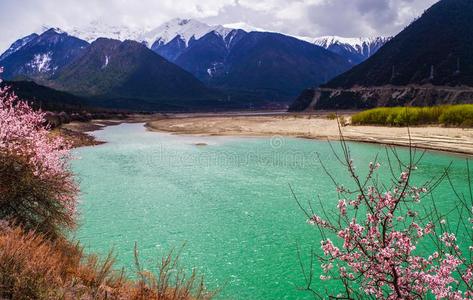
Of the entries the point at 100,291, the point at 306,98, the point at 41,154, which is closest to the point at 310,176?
the point at 41,154

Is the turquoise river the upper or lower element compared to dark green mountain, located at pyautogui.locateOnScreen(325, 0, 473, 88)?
lower

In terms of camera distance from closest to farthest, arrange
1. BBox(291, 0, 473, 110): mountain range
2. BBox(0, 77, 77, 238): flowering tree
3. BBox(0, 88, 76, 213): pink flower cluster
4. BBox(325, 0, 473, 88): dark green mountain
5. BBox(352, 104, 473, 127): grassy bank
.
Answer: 1. BBox(0, 77, 77, 238): flowering tree
2. BBox(0, 88, 76, 213): pink flower cluster
3. BBox(352, 104, 473, 127): grassy bank
4. BBox(291, 0, 473, 110): mountain range
5. BBox(325, 0, 473, 88): dark green mountain

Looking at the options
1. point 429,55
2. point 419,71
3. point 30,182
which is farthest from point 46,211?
point 429,55

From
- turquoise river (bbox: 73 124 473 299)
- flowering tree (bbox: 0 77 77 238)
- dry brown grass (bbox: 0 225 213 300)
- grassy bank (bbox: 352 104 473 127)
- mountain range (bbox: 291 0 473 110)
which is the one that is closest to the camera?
dry brown grass (bbox: 0 225 213 300)

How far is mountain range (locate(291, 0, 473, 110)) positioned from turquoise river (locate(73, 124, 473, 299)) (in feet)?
266

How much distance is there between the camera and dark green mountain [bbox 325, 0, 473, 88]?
12331 cm

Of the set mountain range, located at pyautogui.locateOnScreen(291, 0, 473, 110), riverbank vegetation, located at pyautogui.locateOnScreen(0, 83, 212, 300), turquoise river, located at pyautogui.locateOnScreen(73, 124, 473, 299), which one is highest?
mountain range, located at pyautogui.locateOnScreen(291, 0, 473, 110)

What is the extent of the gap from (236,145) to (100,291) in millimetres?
50393

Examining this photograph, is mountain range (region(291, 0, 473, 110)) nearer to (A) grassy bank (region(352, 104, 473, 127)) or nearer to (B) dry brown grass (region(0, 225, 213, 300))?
(A) grassy bank (region(352, 104, 473, 127))

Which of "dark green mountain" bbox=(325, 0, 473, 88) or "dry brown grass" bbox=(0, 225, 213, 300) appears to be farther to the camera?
"dark green mountain" bbox=(325, 0, 473, 88)

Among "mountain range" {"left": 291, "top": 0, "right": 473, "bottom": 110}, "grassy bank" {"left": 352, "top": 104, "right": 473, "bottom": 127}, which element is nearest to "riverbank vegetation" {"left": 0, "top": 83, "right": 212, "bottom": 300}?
"grassy bank" {"left": 352, "top": 104, "right": 473, "bottom": 127}

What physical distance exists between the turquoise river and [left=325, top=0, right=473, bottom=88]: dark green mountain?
8909 cm

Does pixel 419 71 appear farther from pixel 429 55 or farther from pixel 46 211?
pixel 46 211

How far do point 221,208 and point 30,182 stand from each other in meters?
12.5
